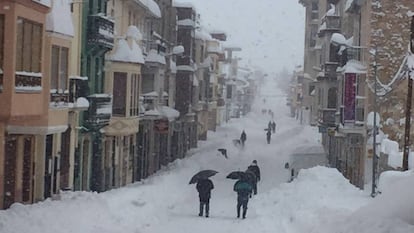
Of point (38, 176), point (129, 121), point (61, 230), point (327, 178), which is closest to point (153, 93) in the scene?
point (129, 121)

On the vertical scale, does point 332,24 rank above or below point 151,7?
above

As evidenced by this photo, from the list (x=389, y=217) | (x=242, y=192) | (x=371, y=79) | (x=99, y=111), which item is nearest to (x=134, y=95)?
(x=99, y=111)

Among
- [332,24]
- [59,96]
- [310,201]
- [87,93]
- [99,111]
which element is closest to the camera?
[59,96]

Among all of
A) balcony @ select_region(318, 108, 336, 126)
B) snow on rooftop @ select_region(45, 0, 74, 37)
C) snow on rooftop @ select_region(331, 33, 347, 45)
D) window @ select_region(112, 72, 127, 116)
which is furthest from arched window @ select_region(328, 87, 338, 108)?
snow on rooftop @ select_region(45, 0, 74, 37)

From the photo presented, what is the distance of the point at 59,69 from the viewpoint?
23297 mm

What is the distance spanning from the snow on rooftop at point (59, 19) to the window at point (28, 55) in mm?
1497

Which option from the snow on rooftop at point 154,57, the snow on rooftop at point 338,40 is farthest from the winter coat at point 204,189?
the snow on rooftop at point 338,40

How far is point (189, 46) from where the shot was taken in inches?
2330

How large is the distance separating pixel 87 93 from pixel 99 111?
109 cm

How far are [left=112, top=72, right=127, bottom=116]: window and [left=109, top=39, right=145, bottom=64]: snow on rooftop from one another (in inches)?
30.5

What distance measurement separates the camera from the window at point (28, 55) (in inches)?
747

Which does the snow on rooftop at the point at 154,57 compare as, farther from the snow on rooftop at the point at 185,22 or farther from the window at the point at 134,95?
the snow on rooftop at the point at 185,22

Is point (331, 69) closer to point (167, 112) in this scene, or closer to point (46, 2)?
point (167, 112)

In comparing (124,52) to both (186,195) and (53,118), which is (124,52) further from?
(53,118)
